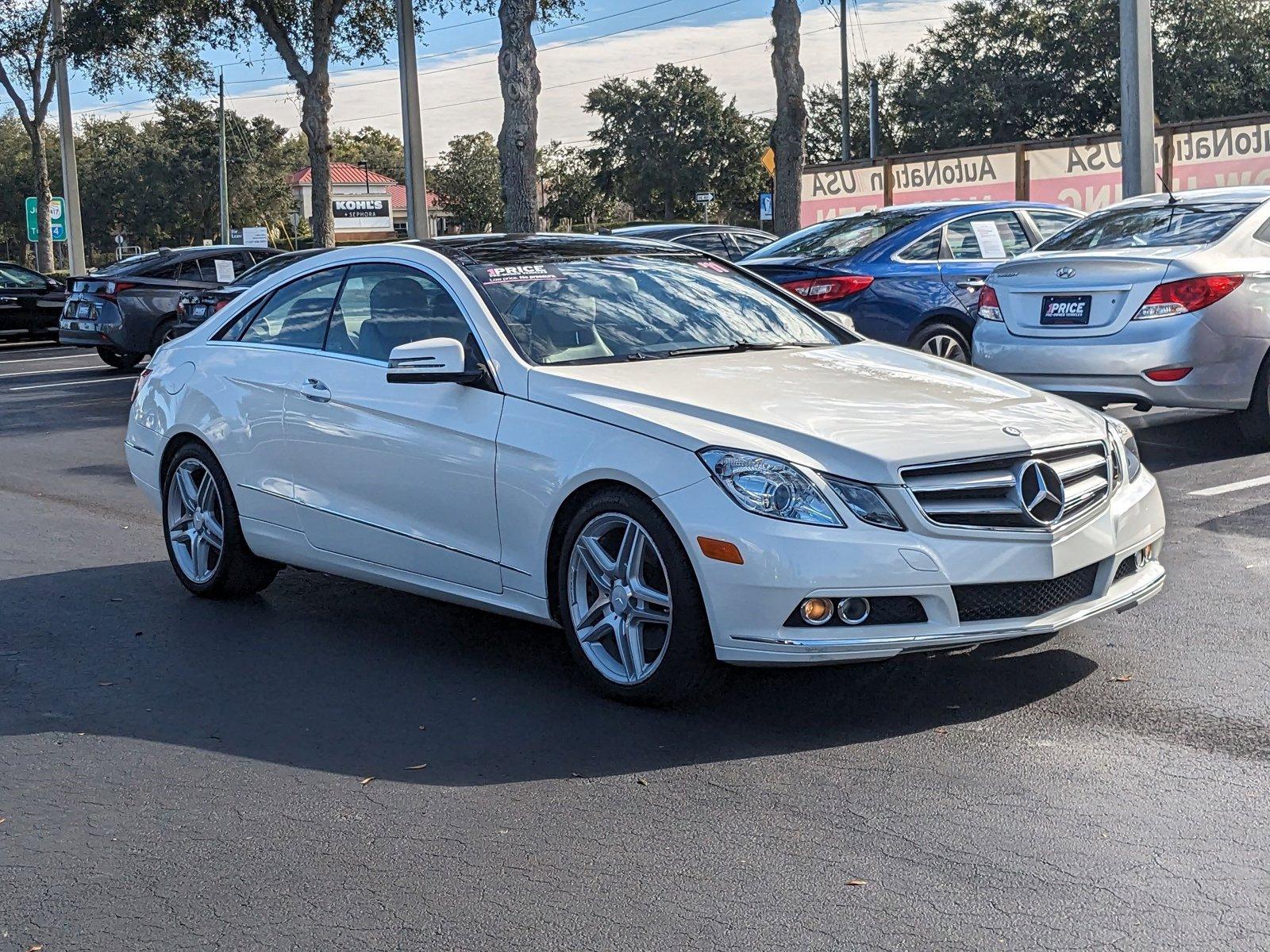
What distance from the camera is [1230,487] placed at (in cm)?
871

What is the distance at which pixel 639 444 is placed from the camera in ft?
16.3

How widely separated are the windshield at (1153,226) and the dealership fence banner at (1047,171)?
1512cm

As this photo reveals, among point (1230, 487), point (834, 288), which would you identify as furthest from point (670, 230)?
point (1230, 487)

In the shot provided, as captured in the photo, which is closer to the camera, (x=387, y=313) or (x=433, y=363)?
(x=433, y=363)

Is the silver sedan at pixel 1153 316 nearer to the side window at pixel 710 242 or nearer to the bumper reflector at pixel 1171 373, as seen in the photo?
the bumper reflector at pixel 1171 373

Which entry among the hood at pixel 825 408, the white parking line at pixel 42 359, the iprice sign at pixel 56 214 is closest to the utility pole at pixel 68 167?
the iprice sign at pixel 56 214

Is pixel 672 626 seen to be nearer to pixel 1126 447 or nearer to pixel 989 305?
pixel 1126 447

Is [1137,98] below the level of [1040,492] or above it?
above

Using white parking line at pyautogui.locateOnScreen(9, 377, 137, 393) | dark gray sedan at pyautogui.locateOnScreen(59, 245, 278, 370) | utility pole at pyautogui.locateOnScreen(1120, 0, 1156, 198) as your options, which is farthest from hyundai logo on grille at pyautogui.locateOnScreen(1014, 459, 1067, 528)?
dark gray sedan at pyautogui.locateOnScreen(59, 245, 278, 370)

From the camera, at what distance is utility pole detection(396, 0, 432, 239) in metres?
22.4

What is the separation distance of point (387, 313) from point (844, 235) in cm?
676

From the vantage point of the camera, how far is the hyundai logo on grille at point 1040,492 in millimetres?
4824

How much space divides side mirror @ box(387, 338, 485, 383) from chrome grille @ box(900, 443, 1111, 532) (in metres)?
1.65

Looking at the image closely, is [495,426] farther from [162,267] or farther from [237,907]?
[162,267]
